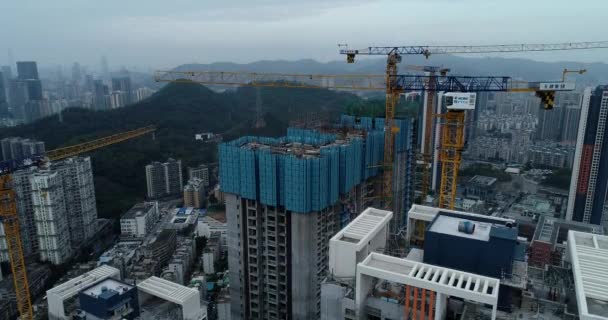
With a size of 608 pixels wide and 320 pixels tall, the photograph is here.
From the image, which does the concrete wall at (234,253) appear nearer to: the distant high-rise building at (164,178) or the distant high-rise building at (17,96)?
the distant high-rise building at (164,178)

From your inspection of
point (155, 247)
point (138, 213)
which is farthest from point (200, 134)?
point (155, 247)

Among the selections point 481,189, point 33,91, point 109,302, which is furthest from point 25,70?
point 109,302

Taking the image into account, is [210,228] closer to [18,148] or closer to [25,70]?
[18,148]

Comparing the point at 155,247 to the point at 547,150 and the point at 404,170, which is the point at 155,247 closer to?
the point at 404,170

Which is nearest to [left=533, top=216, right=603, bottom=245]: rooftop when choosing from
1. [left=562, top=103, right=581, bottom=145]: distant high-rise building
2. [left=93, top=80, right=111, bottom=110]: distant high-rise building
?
[left=562, top=103, right=581, bottom=145]: distant high-rise building

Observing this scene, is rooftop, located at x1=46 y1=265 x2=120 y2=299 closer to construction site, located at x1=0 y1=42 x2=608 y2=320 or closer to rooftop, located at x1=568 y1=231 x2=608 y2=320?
construction site, located at x1=0 y1=42 x2=608 y2=320

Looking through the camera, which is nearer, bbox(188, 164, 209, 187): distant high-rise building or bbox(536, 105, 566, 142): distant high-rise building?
bbox(188, 164, 209, 187): distant high-rise building
